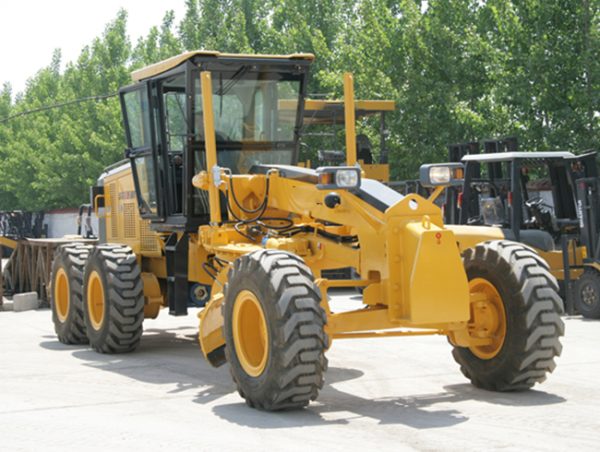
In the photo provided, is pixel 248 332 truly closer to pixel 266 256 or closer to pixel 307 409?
pixel 266 256

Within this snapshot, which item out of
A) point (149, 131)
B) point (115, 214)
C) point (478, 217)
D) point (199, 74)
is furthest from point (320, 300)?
point (478, 217)

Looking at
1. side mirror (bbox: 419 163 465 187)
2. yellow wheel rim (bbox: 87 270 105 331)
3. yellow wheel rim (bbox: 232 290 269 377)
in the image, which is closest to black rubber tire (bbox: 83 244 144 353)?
yellow wheel rim (bbox: 87 270 105 331)

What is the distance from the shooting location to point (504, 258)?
30.2ft

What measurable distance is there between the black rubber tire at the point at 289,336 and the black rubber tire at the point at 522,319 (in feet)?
5.62

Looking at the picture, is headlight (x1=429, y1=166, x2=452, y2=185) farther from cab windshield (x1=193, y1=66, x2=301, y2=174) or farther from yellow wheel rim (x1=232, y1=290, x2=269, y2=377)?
cab windshield (x1=193, y1=66, x2=301, y2=174)

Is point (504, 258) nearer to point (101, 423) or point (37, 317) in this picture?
point (101, 423)

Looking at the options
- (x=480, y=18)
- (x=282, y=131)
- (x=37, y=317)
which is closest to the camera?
(x=282, y=131)

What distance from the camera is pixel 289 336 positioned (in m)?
8.20

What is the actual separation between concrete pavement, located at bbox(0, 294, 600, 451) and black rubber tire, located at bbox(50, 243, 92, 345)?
66 cm

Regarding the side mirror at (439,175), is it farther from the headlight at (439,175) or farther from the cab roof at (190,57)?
the cab roof at (190,57)

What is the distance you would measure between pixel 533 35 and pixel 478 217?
8058 millimetres

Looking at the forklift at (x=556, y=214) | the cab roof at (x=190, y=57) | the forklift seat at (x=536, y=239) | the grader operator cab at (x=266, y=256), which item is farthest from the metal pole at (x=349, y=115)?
the forklift seat at (x=536, y=239)

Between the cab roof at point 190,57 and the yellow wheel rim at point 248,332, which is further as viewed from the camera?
the cab roof at point 190,57

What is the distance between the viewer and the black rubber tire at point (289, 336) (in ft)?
26.9
